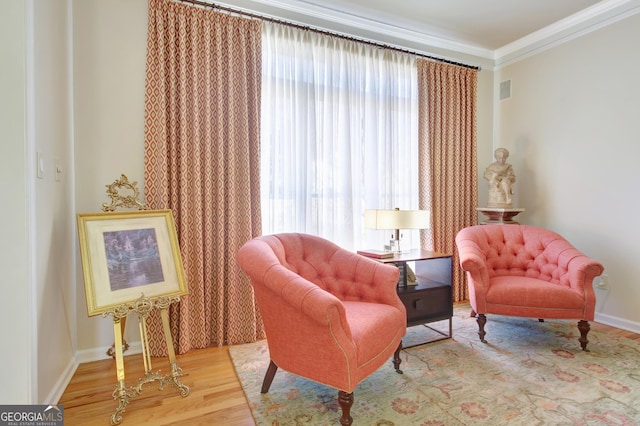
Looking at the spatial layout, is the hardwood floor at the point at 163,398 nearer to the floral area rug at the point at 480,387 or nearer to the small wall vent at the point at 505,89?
the floral area rug at the point at 480,387

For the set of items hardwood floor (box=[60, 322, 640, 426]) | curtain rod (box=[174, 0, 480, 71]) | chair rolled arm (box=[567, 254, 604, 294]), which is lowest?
hardwood floor (box=[60, 322, 640, 426])

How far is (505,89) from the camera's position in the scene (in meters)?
4.01

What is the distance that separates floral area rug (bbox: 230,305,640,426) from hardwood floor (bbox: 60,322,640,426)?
0.34ft

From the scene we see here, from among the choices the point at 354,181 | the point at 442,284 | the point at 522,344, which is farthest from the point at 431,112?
the point at 522,344

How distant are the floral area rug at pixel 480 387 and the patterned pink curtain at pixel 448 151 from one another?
4.31ft

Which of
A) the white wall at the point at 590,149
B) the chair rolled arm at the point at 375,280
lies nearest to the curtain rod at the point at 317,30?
the white wall at the point at 590,149

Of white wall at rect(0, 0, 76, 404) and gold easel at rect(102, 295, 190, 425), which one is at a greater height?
white wall at rect(0, 0, 76, 404)

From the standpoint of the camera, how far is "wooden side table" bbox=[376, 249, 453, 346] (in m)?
2.61

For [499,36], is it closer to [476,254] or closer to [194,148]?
[476,254]

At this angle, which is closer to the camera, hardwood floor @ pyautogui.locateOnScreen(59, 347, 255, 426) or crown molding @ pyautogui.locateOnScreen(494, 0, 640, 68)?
hardwood floor @ pyautogui.locateOnScreen(59, 347, 255, 426)

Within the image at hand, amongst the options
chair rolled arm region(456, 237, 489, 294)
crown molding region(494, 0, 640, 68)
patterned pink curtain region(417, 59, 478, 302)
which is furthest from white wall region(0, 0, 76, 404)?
crown molding region(494, 0, 640, 68)

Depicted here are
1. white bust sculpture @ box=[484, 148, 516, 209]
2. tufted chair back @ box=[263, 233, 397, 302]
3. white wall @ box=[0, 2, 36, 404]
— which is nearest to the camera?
white wall @ box=[0, 2, 36, 404]

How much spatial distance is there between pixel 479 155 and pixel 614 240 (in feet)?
5.23

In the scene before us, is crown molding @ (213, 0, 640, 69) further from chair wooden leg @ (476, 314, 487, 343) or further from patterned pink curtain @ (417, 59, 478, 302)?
chair wooden leg @ (476, 314, 487, 343)
